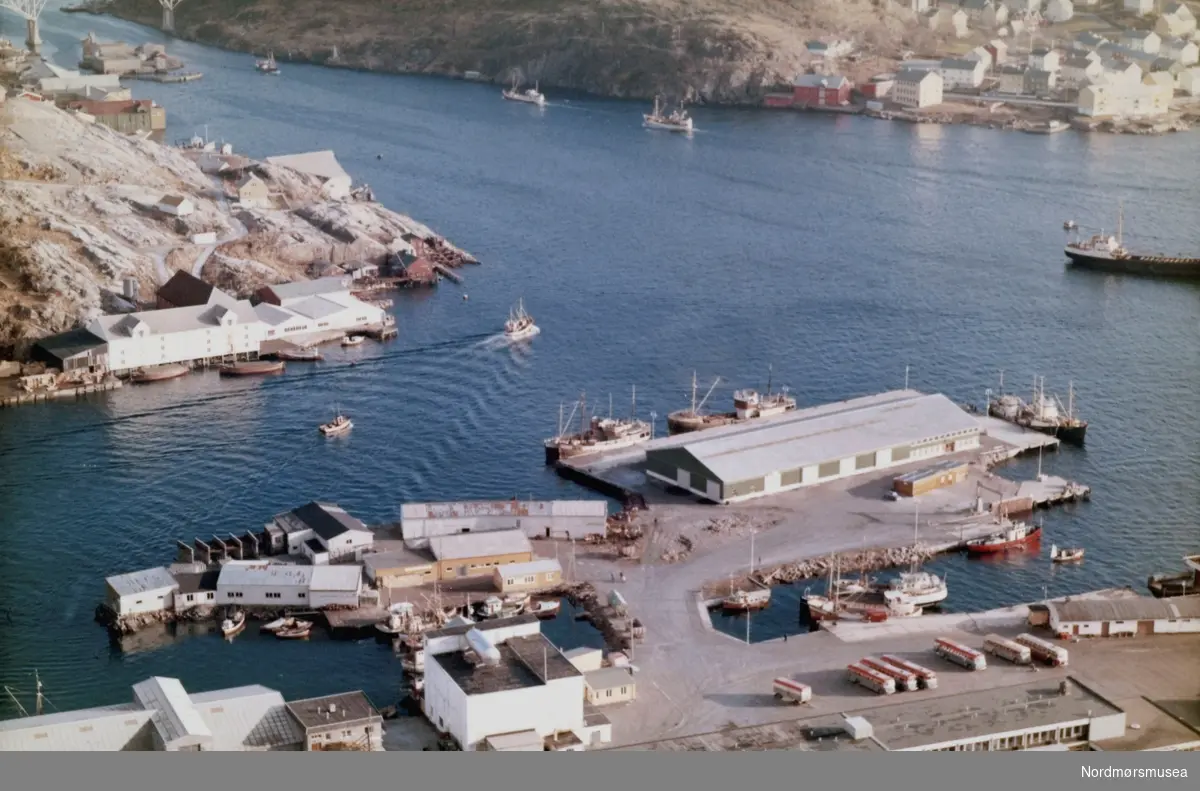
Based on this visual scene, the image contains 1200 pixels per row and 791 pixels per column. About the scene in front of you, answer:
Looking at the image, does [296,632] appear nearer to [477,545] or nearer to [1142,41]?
[477,545]

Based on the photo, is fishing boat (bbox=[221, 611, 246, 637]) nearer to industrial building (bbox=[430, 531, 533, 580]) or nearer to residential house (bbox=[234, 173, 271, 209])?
industrial building (bbox=[430, 531, 533, 580])

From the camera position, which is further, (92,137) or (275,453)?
(92,137)

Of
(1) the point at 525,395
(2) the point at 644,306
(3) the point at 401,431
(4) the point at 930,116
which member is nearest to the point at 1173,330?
(2) the point at 644,306

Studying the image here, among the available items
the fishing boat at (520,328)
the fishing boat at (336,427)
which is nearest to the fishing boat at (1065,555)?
the fishing boat at (336,427)

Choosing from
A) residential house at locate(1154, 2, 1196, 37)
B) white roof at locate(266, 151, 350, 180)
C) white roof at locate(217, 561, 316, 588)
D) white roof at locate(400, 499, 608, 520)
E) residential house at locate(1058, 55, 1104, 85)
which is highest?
residential house at locate(1154, 2, 1196, 37)

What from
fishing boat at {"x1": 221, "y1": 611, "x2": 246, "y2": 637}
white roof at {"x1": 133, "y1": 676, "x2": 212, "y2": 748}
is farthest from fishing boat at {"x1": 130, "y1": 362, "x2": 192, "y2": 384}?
white roof at {"x1": 133, "y1": 676, "x2": 212, "y2": 748}

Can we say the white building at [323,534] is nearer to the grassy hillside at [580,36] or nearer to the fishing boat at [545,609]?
the fishing boat at [545,609]

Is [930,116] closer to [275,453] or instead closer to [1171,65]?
[1171,65]
